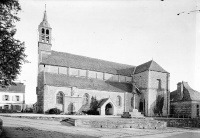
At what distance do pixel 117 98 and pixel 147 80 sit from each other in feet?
27.4

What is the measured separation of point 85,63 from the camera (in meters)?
43.4

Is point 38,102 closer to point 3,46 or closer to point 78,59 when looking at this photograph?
point 78,59

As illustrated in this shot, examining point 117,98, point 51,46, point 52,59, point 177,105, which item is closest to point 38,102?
point 52,59

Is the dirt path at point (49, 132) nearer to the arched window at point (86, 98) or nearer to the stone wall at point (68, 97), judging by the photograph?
the stone wall at point (68, 97)

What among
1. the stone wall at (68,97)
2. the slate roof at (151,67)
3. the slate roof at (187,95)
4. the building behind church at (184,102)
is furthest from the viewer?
the slate roof at (151,67)

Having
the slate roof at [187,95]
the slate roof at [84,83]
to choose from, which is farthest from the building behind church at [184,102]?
the slate roof at [84,83]

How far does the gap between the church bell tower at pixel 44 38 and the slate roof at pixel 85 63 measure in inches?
56.2

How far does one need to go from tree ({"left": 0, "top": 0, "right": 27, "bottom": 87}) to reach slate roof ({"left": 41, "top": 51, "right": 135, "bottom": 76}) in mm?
24906

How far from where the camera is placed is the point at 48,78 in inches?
1383

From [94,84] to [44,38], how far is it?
1402cm

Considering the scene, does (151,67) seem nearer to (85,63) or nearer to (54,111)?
(85,63)

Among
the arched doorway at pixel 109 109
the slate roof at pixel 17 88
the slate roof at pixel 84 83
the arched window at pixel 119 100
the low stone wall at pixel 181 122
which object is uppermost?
the slate roof at pixel 84 83

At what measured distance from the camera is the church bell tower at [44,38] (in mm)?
38812

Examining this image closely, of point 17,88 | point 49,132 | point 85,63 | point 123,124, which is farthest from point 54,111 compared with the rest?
point 17,88
